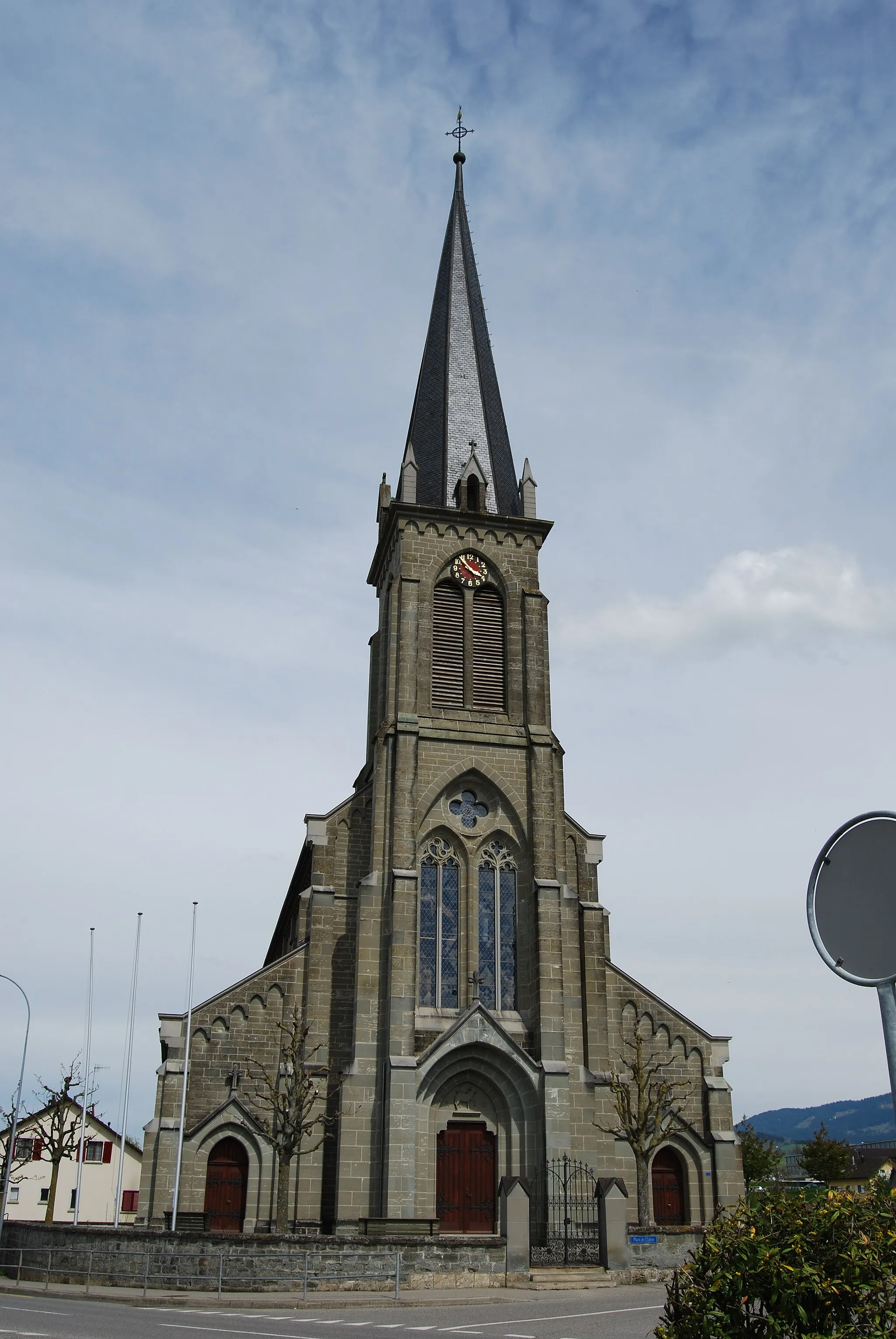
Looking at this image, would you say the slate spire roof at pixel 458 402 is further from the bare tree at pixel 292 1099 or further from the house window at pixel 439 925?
the bare tree at pixel 292 1099

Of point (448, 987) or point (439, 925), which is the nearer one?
point (448, 987)

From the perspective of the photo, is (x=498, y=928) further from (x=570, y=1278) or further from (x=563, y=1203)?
(x=570, y=1278)

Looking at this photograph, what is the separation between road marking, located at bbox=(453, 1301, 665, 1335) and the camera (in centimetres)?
1597

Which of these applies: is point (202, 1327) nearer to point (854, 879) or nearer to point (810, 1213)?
point (810, 1213)

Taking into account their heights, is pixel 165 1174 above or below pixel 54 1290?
above

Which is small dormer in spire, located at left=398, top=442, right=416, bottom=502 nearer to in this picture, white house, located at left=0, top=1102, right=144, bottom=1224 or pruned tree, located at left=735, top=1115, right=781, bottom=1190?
white house, located at left=0, top=1102, right=144, bottom=1224

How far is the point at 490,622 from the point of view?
3772 centimetres

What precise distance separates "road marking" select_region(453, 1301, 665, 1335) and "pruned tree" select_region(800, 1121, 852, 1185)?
59.7 m

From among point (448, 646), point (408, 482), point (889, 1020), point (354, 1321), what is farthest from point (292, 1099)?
point (889, 1020)

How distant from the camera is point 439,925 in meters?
33.1

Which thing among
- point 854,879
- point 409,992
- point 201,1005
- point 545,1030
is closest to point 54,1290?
point 201,1005

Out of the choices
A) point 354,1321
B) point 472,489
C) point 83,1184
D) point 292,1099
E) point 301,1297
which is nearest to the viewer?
point 354,1321

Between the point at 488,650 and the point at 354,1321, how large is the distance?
74.8 feet

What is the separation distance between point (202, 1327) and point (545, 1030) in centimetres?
1678
